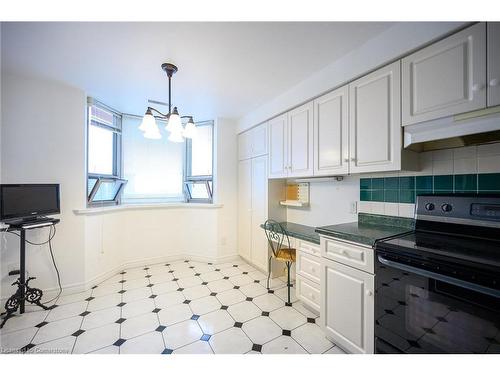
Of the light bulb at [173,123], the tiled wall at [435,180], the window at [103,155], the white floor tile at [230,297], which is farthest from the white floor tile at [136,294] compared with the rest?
the tiled wall at [435,180]

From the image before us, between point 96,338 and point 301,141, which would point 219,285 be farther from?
point 301,141

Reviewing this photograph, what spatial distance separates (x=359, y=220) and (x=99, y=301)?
3034mm

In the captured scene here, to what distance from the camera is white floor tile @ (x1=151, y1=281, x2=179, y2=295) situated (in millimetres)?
2555

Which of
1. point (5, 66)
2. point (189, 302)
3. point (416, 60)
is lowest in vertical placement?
point (189, 302)

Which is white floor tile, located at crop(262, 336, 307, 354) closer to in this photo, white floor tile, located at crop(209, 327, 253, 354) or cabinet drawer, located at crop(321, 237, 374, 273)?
white floor tile, located at crop(209, 327, 253, 354)

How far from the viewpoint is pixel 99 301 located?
2309mm

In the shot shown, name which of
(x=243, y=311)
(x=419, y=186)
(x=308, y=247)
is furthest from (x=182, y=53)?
(x=243, y=311)

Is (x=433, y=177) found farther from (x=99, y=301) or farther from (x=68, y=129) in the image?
(x=68, y=129)

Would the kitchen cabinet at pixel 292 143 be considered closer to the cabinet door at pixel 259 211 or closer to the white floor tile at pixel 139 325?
the cabinet door at pixel 259 211

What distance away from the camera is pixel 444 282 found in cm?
105

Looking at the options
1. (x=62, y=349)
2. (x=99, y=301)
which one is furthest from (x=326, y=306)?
(x=99, y=301)

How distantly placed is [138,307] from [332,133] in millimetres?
2756

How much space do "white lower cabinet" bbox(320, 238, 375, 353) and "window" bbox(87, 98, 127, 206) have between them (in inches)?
123

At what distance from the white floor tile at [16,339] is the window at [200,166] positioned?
241 centimetres
